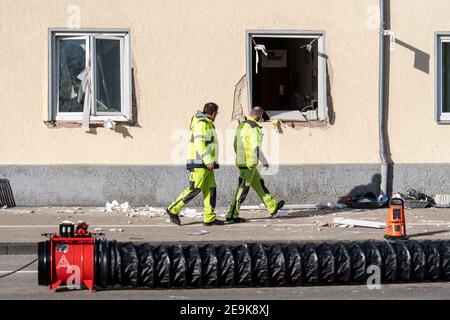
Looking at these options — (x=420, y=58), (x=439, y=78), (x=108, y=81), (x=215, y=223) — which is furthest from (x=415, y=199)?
(x=108, y=81)

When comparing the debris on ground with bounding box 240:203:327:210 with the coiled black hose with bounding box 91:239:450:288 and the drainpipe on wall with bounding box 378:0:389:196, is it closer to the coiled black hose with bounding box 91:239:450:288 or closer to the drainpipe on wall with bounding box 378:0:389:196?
the drainpipe on wall with bounding box 378:0:389:196

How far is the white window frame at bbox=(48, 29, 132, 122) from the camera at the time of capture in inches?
692

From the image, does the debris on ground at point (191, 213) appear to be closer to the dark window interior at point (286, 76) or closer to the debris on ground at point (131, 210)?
the debris on ground at point (131, 210)

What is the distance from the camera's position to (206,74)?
17.7 metres

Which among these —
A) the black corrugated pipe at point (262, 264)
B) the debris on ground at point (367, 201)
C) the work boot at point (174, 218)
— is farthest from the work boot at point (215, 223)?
the black corrugated pipe at point (262, 264)

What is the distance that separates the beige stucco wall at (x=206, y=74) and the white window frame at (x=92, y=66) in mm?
121

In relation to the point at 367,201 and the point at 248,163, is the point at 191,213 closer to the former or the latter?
the point at 248,163

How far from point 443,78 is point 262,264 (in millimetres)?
8493

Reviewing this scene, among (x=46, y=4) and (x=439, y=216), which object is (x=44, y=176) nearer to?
(x=46, y=4)

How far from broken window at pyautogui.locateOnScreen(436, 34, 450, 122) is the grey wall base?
969 mm

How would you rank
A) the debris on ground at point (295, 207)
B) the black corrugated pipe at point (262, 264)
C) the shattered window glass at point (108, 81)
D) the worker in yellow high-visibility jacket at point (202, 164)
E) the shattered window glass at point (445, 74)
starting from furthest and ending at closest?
the shattered window glass at point (445, 74), the shattered window glass at point (108, 81), the debris on ground at point (295, 207), the worker in yellow high-visibility jacket at point (202, 164), the black corrugated pipe at point (262, 264)

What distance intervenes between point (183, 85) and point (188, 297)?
7.54 metres

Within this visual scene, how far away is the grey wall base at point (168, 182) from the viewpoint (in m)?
17.5
